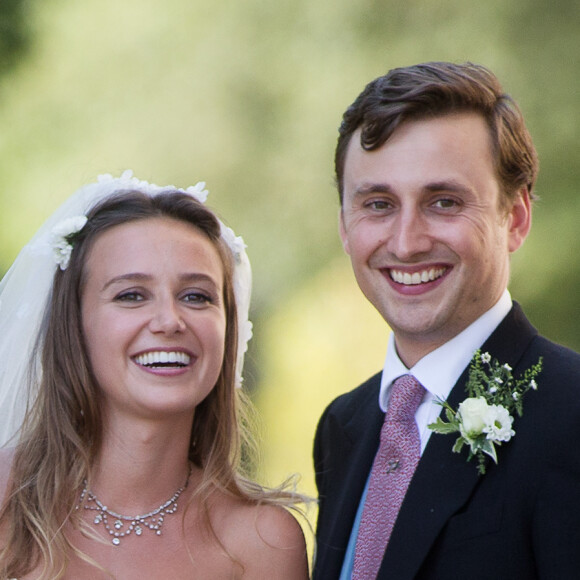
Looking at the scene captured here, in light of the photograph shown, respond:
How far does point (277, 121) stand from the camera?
7852mm

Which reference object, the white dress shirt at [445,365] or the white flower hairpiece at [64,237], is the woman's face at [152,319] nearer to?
the white flower hairpiece at [64,237]

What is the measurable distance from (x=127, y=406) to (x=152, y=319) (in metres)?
0.28

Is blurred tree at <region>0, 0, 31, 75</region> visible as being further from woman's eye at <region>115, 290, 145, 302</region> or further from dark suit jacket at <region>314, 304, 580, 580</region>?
dark suit jacket at <region>314, 304, 580, 580</region>

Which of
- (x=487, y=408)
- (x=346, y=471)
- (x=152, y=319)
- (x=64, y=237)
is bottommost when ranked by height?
(x=346, y=471)

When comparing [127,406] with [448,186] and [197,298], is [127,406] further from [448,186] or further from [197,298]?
[448,186]

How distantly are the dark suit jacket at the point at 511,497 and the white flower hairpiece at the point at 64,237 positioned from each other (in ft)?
4.16

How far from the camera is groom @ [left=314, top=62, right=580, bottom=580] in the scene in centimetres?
281

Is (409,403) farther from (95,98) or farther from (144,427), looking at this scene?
(95,98)

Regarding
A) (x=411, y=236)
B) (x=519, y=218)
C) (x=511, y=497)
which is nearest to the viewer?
(x=511, y=497)

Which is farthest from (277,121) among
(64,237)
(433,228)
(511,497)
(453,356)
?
(511,497)

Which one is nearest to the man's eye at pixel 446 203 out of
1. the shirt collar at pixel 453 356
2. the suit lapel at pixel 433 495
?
the shirt collar at pixel 453 356

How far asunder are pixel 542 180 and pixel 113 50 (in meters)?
3.29

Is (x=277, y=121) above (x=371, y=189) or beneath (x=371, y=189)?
above

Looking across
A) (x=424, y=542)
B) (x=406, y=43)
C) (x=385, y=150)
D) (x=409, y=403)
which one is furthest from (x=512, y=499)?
(x=406, y=43)
